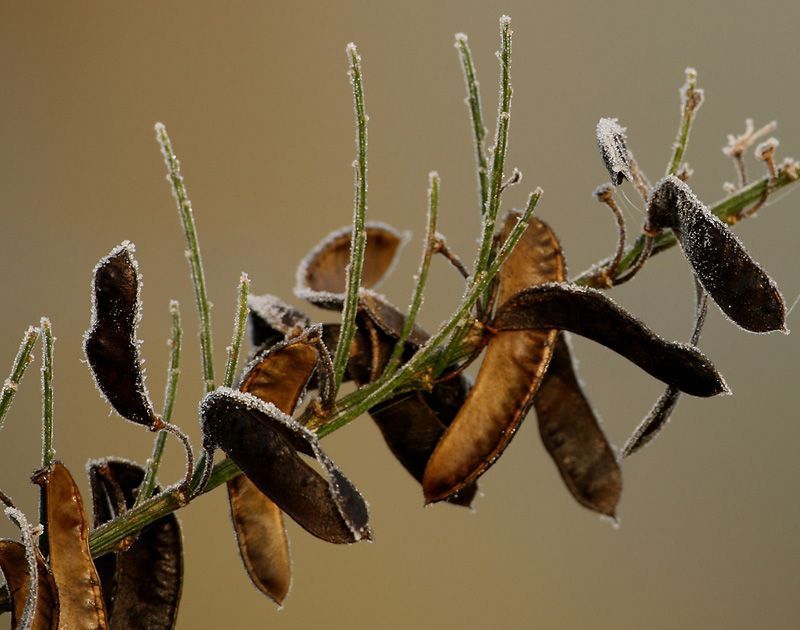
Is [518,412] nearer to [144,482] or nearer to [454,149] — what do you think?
[144,482]

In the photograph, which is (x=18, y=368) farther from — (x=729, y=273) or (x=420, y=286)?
(x=729, y=273)

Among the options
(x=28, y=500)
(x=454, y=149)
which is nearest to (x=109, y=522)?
(x=28, y=500)

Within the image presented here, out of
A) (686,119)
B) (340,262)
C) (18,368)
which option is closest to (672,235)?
(686,119)

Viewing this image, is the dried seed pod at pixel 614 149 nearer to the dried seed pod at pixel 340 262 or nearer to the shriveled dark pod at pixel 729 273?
the shriveled dark pod at pixel 729 273

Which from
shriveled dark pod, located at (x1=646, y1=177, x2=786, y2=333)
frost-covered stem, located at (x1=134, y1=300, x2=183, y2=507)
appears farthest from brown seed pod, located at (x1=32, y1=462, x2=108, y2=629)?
shriveled dark pod, located at (x1=646, y1=177, x2=786, y2=333)

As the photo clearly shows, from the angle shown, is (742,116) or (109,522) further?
(742,116)

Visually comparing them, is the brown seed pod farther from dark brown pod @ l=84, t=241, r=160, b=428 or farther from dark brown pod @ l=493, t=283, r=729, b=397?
dark brown pod @ l=493, t=283, r=729, b=397
